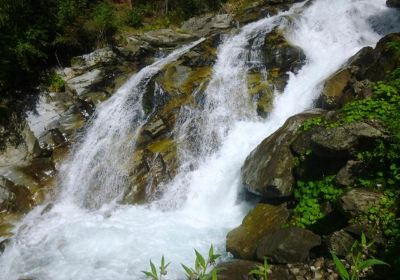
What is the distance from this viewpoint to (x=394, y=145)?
5695 mm

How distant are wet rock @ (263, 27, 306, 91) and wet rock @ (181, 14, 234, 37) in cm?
566

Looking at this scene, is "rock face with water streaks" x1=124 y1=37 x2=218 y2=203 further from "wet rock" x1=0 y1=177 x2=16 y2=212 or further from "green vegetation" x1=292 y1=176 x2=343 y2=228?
"green vegetation" x1=292 y1=176 x2=343 y2=228

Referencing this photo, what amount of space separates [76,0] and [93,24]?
194 centimetres

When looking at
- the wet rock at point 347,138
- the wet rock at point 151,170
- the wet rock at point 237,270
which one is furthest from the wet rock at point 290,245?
the wet rock at point 151,170

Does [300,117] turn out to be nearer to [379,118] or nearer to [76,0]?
[379,118]

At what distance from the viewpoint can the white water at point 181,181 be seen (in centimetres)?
820

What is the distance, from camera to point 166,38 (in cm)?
1781

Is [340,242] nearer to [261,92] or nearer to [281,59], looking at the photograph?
[261,92]

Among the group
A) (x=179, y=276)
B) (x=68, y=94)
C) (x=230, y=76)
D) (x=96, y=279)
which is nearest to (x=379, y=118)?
(x=179, y=276)

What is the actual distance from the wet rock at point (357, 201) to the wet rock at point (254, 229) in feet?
4.83

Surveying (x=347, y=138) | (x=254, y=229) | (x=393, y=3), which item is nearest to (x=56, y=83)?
(x=254, y=229)

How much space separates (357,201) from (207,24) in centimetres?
1558

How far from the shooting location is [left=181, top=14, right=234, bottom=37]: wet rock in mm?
18719

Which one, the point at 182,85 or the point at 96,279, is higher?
the point at 182,85
